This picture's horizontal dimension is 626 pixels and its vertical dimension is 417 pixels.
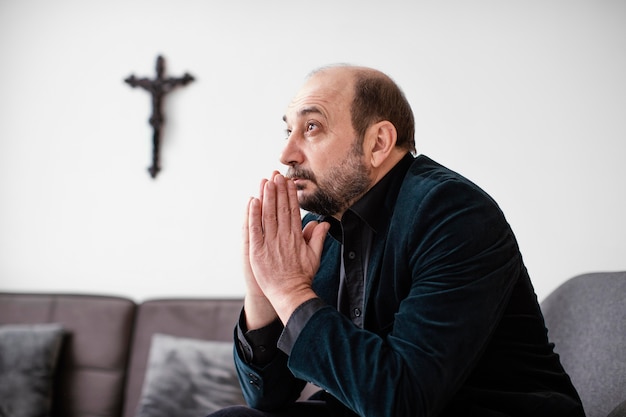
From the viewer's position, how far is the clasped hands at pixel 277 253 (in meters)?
1.11

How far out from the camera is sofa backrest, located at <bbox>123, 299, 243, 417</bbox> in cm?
242

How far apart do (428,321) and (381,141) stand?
0.50m

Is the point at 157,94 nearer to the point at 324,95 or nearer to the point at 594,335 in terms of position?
the point at 324,95

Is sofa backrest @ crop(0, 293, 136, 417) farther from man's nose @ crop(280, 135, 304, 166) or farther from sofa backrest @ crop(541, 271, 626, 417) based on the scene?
sofa backrest @ crop(541, 271, 626, 417)

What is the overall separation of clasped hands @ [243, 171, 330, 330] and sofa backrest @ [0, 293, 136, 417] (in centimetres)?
146

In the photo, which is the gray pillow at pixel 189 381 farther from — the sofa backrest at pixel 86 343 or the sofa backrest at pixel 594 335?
the sofa backrest at pixel 594 335

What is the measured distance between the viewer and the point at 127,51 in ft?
9.63

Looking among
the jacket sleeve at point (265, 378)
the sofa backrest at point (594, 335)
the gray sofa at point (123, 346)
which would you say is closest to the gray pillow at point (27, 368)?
the gray sofa at point (123, 346)

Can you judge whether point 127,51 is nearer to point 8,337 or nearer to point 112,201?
point 112,201

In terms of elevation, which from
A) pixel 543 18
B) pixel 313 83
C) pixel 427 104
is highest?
pixel 543 18

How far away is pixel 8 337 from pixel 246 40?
1.70 meters

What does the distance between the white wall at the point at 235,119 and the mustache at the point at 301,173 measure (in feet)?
4.32

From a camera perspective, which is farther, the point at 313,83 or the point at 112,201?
the point at 112,201

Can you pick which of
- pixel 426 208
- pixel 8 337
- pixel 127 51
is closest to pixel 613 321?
pixel 426 208
